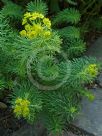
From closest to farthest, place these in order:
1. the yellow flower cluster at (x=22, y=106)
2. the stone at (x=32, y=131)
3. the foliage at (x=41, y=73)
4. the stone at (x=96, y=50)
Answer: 1. the yellow flower cluster at (x=22, y=106)
2. the foliage at (x=41, y=73)
3. the stone at (x=32, y=131)
4. the stone at (x=96, y=50)

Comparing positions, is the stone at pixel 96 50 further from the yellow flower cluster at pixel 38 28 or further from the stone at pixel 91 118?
the yellow flower cluster at pixel 38 28

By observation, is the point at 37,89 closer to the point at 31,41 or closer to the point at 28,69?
the point at 28,69

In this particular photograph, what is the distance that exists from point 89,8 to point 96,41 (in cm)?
27

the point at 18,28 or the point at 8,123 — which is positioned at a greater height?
the point at 18,28

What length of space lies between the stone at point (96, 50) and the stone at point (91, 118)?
18.5 inches

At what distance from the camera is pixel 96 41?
3137 millimetres

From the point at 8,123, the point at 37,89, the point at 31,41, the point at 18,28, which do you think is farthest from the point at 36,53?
the point at 18,28

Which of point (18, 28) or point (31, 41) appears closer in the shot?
point (31, 41)

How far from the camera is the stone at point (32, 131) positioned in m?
2.26

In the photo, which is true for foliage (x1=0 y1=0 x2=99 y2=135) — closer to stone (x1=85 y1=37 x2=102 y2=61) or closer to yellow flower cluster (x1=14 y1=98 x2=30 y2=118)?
yellow flower cluster (x1=14 y1=98 x2=30 y2=118)

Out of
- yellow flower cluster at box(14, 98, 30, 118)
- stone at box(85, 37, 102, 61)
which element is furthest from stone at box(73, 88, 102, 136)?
yellow flower cluster at box(14, 98, 30, 118)

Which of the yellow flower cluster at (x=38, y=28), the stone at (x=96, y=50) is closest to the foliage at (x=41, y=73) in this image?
the yellow flower cluster at (x=38, y=28)

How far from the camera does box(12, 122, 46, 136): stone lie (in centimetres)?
226

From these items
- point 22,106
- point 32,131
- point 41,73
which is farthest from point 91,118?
point 22,106
